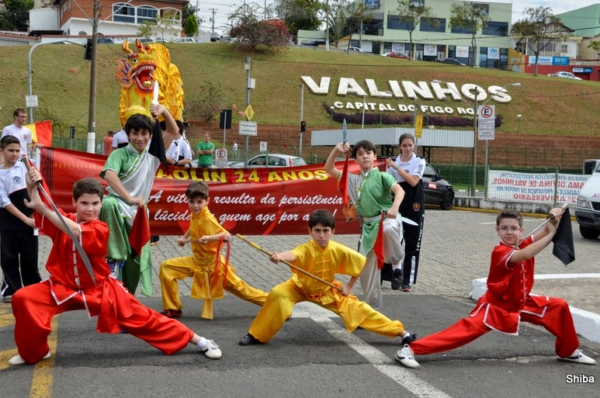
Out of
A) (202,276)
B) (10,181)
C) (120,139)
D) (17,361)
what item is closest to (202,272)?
(202,276)

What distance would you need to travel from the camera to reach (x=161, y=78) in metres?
14.0

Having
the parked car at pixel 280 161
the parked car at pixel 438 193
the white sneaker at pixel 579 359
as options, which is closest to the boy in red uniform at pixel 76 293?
the white sneaker at pixel 579 359

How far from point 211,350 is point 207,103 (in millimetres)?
58887

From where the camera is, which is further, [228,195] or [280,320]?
[228,195]

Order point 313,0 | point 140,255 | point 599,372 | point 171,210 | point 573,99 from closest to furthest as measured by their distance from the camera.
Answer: point 599,372
point 140,255
point 171,210
point 573,99
point 313,0

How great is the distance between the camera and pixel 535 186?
23703mm

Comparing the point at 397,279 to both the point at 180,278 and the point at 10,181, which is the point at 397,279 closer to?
the point at 180,278

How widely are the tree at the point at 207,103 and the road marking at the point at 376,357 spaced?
55.9 m

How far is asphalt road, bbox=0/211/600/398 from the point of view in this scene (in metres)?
5.04

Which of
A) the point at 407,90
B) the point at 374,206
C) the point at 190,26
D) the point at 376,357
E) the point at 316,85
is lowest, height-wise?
the point at 376,357

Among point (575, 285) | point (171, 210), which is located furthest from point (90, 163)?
point (575, 285)

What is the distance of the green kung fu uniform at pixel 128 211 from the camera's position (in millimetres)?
6703

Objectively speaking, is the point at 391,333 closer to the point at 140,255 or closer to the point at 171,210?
the point at 140,255

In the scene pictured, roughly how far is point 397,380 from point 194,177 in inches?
230
